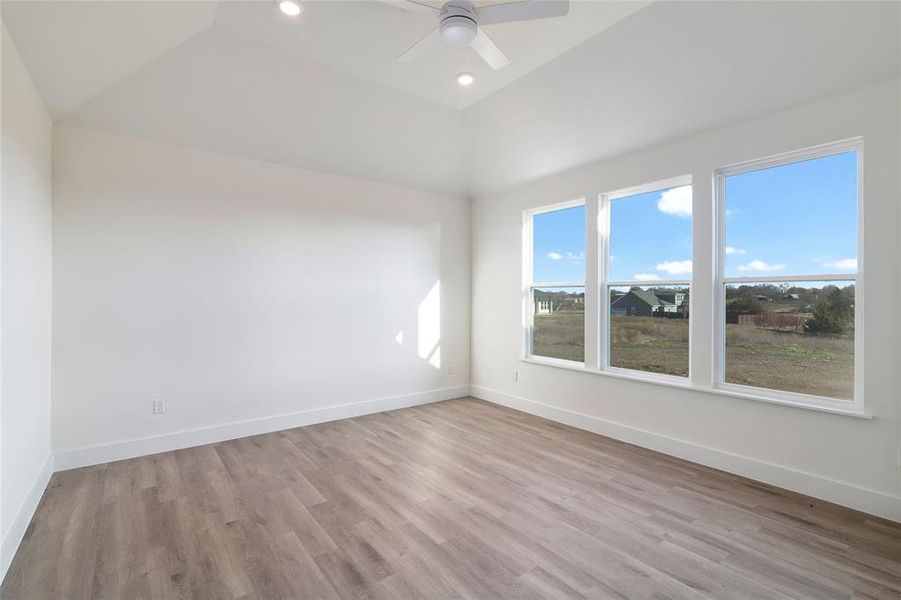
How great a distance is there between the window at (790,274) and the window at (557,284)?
141cm

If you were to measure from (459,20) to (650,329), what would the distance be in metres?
3.12

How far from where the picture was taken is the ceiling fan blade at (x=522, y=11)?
6.91 ft

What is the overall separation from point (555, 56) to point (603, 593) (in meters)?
3.51

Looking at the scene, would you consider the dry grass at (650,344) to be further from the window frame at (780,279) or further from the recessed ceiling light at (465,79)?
the recessed ceiling light at (465,79)

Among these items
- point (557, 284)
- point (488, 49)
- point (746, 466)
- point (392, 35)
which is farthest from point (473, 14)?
point (746, 466)

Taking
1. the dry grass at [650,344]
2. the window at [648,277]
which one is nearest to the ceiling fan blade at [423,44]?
the window at [648,277]

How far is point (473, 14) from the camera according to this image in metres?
2.25

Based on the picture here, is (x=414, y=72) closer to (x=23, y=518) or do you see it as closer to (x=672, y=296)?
(x=672, y=296)

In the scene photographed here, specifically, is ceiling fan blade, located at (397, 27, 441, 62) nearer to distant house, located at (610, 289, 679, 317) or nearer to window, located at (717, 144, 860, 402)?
window, located at (717, 144, 860, 402)

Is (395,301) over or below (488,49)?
below

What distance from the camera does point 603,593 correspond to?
74.5 inches

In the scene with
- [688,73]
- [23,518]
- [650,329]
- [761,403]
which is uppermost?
[688,73]

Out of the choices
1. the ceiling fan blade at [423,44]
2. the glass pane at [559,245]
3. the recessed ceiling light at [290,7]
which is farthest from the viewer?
Answer: the glass pane at [559,245]

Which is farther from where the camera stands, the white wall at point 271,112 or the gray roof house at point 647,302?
the gray roof house at point 647,302
